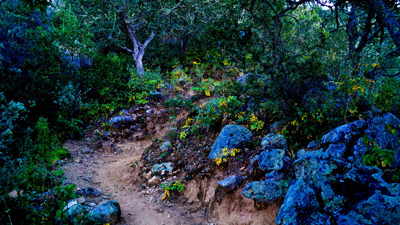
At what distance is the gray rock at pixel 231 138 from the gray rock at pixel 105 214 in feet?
8.84

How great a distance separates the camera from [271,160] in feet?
15.2

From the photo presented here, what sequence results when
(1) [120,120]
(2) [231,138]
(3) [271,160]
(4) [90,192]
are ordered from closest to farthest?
(3) [271,160] < (4) [90,192] < (2) [231,138] < (1) [120,120]

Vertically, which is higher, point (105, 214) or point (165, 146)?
point (165, 146)

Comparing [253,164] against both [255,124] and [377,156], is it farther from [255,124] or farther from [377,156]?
[377,156]

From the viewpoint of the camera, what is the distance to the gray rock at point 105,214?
13.4 ft

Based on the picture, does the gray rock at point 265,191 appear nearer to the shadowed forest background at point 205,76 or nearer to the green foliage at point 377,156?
the shadowed forest background at point 205,76

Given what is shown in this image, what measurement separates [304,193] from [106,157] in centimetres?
804

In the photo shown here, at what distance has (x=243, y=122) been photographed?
6.75 m

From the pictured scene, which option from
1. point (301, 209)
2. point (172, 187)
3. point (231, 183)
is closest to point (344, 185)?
point (301, 209)

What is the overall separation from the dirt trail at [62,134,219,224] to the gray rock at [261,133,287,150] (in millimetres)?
2163

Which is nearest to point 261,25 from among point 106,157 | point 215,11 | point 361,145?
point 361,145

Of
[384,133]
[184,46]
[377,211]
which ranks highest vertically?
[184,46]

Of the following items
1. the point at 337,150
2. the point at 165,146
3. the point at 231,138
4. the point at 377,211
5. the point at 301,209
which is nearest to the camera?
the point at 377,211

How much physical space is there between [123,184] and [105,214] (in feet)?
7.75
